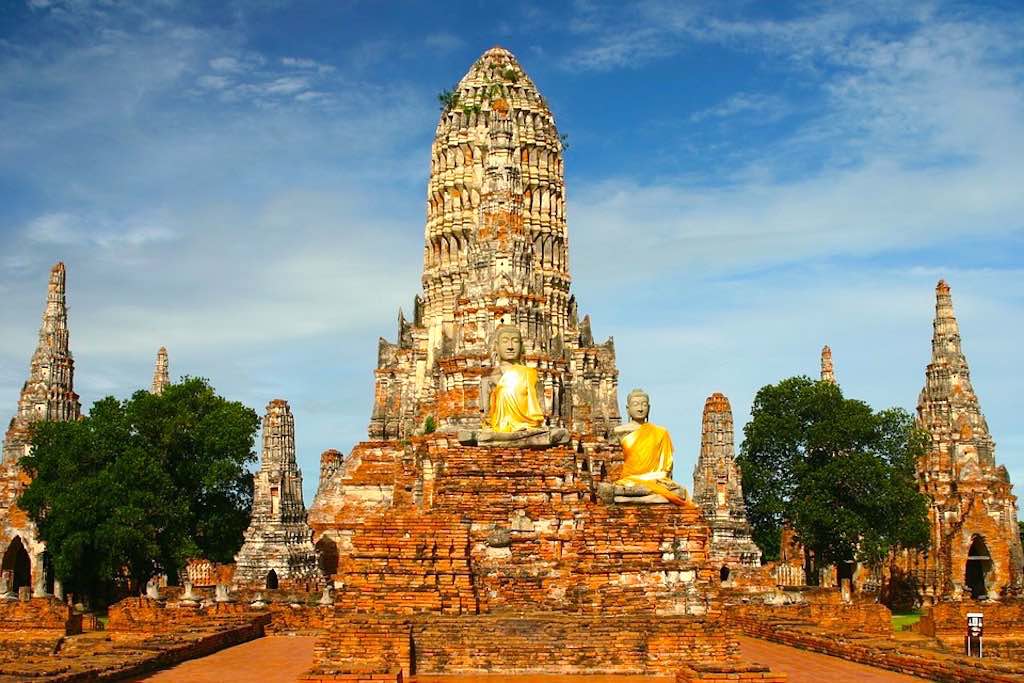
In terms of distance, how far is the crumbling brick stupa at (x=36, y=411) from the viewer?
Answer: 39.6 metres

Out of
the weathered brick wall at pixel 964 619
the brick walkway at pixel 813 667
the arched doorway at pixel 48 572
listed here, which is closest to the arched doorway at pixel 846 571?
the weathered brick wall at pixel 964 619

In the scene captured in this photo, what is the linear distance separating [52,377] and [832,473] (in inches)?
1111

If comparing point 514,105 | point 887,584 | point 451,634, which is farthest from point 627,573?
point 514,105

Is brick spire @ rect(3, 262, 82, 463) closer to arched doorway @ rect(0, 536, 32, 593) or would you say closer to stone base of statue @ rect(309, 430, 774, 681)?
arched doorway @ rect(0, 536, 32, 593)

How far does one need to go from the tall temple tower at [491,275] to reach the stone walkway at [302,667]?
20.9 metres

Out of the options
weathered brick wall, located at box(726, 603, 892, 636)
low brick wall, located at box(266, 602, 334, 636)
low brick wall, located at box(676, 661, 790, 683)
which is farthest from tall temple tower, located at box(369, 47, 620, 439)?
low brick wall, located at box(676, 661, 790, 683)

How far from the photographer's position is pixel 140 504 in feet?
122

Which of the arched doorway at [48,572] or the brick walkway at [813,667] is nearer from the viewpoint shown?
the brick walkway at [813,667]

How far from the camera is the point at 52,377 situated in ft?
153

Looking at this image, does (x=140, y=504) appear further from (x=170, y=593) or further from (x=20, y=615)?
(x=20, y=615)

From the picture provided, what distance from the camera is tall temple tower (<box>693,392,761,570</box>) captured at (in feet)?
109

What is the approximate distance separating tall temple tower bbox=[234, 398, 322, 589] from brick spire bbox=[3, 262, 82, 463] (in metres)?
14.4

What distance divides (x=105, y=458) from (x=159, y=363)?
20964mm

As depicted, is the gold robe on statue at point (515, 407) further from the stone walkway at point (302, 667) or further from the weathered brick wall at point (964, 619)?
the weathered brick wall at point (964, 619)
